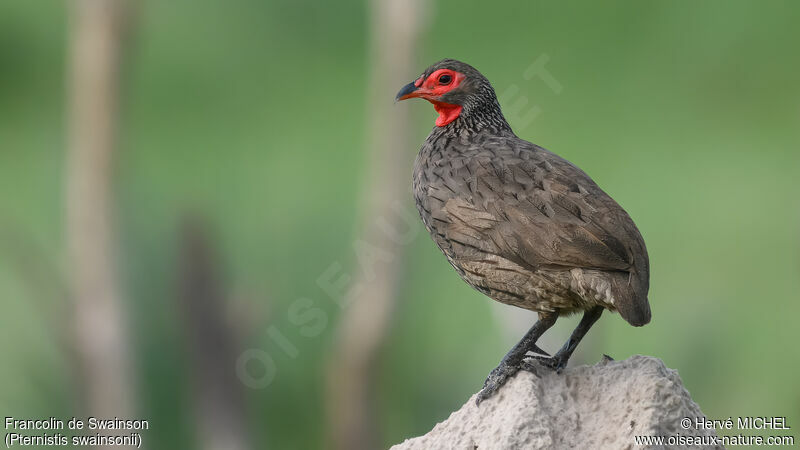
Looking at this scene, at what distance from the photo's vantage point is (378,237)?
9.48m

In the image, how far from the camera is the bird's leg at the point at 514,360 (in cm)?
403

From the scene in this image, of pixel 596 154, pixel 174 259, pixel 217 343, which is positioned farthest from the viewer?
pixel 596 154

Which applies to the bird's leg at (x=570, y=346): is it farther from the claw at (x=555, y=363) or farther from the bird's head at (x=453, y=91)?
the bird's head at (x=453, y=91)

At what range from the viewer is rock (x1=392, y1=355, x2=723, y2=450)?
3.76 metres

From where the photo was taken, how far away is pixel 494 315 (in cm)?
885

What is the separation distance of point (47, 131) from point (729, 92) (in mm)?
8023

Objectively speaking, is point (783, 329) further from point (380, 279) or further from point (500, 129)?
point (500, 129)

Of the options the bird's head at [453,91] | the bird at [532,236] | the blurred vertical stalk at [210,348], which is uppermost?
the bird's head at [453,91]

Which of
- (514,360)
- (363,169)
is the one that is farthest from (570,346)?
(363,169)

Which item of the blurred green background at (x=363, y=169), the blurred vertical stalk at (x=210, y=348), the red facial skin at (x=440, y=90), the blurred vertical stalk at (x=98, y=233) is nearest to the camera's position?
the red facial skin at (x=440, y=90)

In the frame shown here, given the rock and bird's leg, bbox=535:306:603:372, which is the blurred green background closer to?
bird's leg, bbox=535:306:603:372

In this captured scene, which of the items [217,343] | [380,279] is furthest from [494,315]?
[217,343]

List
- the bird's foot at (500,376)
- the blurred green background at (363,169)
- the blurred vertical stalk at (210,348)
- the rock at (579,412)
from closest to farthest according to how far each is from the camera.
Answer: the rock at (579,412) → the bird's foot at (500,376) → the blurred vertical stalk at (210,348) → the blurred green background at (363,169)

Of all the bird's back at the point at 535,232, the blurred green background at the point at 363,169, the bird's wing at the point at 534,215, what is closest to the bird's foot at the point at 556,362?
the bird's back at the point at 535,232
